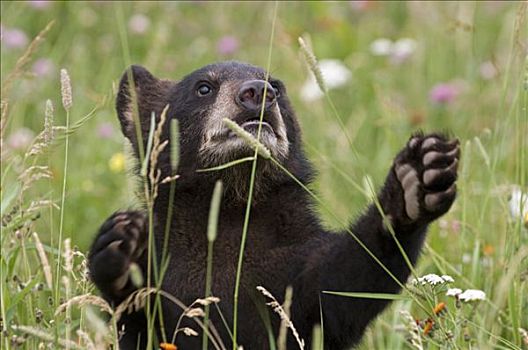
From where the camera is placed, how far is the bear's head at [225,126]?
13.9ft

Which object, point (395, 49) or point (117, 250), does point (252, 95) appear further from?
point (395, 49)

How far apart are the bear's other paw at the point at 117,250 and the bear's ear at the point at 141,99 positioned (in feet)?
3.02

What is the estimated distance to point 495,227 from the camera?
5.46m

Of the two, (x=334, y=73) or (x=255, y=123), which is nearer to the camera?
(x=255, y=123)

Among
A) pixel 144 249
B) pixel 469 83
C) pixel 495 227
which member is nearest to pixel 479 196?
pixel 495 227

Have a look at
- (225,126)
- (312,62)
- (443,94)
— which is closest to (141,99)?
(225,126)

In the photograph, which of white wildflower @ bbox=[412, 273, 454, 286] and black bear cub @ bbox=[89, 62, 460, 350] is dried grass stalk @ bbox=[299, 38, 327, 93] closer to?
black bear cub @ bbox=[89, 62, 460, 350]

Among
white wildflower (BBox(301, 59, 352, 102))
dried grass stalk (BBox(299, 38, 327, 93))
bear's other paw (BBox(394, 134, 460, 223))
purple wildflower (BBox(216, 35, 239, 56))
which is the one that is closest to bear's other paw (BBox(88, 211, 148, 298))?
dried grass stalk (BBox(299, 38, 327, 93))

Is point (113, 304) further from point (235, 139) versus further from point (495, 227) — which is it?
point (495, 227)

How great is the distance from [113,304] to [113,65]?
4.59 m

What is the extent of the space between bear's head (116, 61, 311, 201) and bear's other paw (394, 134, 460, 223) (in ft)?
1.85

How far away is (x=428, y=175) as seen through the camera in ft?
11.8

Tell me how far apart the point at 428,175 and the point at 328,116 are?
164 inches

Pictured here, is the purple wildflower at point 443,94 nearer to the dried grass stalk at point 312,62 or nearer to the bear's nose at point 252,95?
the bear's nose at point 252,95
